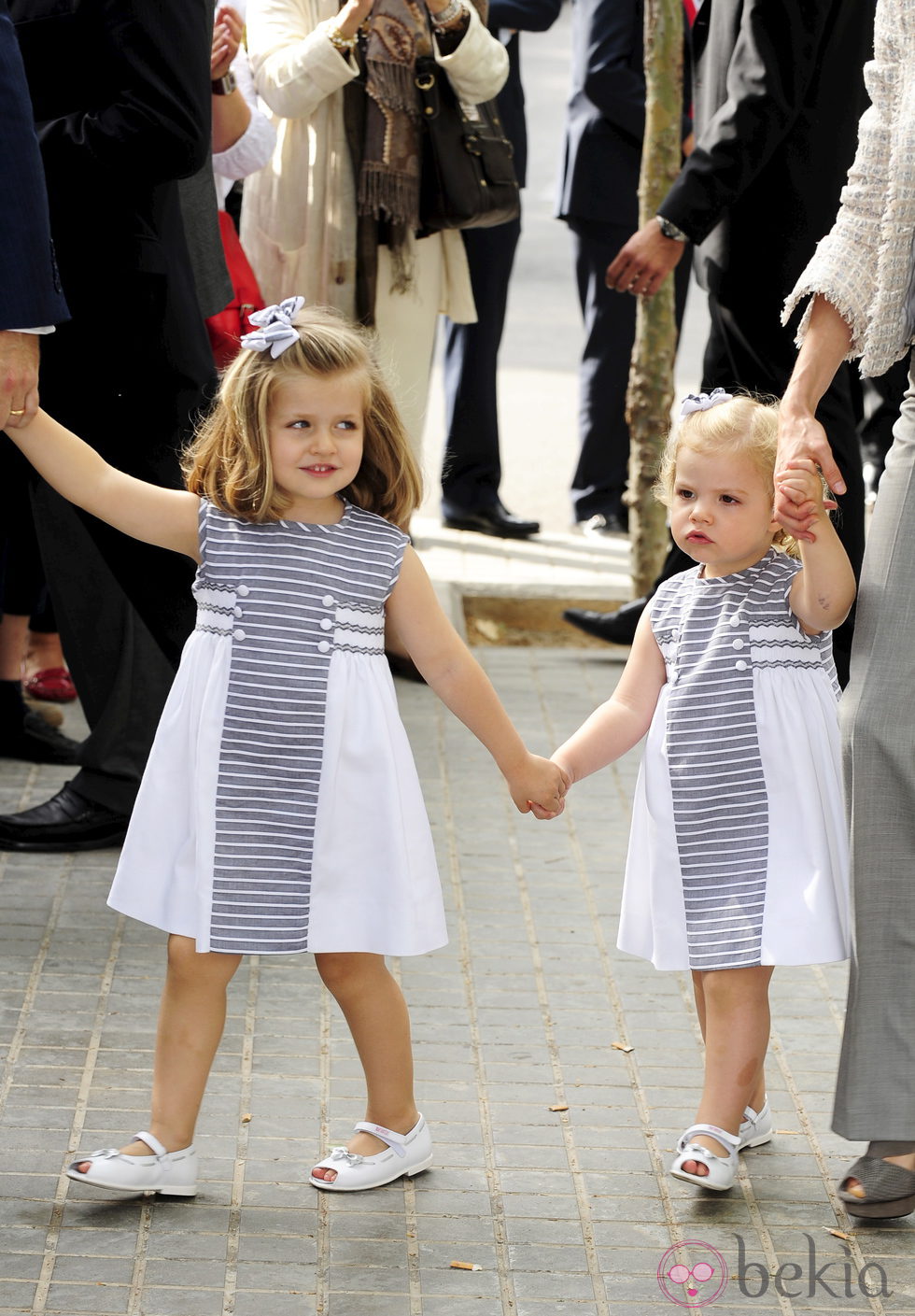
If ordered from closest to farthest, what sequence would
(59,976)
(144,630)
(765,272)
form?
1. (59,976)
2. (144,630)
3. (765,272)

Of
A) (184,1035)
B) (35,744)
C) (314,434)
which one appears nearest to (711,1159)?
(184,1035)

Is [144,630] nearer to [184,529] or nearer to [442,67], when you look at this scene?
[184,529]

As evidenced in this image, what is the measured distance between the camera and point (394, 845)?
2883mm

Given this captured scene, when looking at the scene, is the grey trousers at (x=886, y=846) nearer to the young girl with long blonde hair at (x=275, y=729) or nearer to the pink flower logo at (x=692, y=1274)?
the pink flower logo at (x=692, y=1274)

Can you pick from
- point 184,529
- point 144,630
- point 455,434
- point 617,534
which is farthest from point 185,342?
point 617,534

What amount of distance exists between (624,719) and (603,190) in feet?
15.7

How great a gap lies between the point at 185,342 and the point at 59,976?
1.39 metres

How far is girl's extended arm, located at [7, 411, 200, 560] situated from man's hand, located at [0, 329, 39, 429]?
0.10ft

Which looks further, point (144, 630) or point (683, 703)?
point (144, 630)

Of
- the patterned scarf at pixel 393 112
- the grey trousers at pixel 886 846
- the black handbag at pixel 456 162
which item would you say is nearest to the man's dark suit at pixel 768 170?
the black handbag at pixel 456 162

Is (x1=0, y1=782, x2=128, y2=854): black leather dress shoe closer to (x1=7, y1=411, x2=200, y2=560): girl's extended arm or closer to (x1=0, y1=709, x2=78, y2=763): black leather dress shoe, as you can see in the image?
(x1=0, y1=709, x2=78, y2=763): black leather dress shoe

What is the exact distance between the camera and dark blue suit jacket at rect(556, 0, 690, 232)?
7.35m

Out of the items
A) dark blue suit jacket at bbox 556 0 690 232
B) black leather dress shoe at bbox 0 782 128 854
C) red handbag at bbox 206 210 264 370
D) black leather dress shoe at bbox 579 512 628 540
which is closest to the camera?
black leather dress shoe at bbox 0 782 128 854

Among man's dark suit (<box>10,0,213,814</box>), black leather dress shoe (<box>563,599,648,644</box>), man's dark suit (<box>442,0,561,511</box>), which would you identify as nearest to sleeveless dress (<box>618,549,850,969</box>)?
man's dark suit (<box>10,0,213,814</box>)
